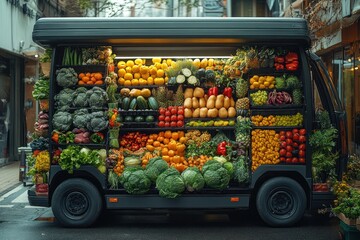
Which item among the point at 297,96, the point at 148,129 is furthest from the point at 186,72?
the point at 297,96

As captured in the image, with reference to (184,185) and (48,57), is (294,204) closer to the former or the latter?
(184,185)

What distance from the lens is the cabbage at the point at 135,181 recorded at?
9859 millimetres

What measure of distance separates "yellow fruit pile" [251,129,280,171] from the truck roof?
1.51 m

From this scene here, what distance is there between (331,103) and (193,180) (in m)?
2.62

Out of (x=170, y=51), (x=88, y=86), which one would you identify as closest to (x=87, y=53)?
(x=88, y=86)

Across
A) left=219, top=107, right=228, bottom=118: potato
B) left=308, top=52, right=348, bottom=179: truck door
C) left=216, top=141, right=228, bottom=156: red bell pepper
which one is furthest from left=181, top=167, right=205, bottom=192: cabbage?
left=308, top=52, right=348, bottom=179: truck door

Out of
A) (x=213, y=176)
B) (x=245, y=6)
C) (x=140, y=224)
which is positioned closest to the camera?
(x=213, y=176)

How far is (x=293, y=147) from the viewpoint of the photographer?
33.2 ft

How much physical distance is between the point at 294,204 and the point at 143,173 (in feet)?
8.04

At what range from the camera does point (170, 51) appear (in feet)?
35.6

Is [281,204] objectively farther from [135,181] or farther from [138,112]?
[138,112]

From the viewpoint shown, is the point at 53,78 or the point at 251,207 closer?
the point at 53,78

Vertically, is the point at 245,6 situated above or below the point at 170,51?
above

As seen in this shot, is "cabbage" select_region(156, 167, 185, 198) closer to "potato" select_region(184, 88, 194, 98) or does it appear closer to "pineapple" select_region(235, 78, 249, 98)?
"potato" select_region(184, 88, 194, 98)
